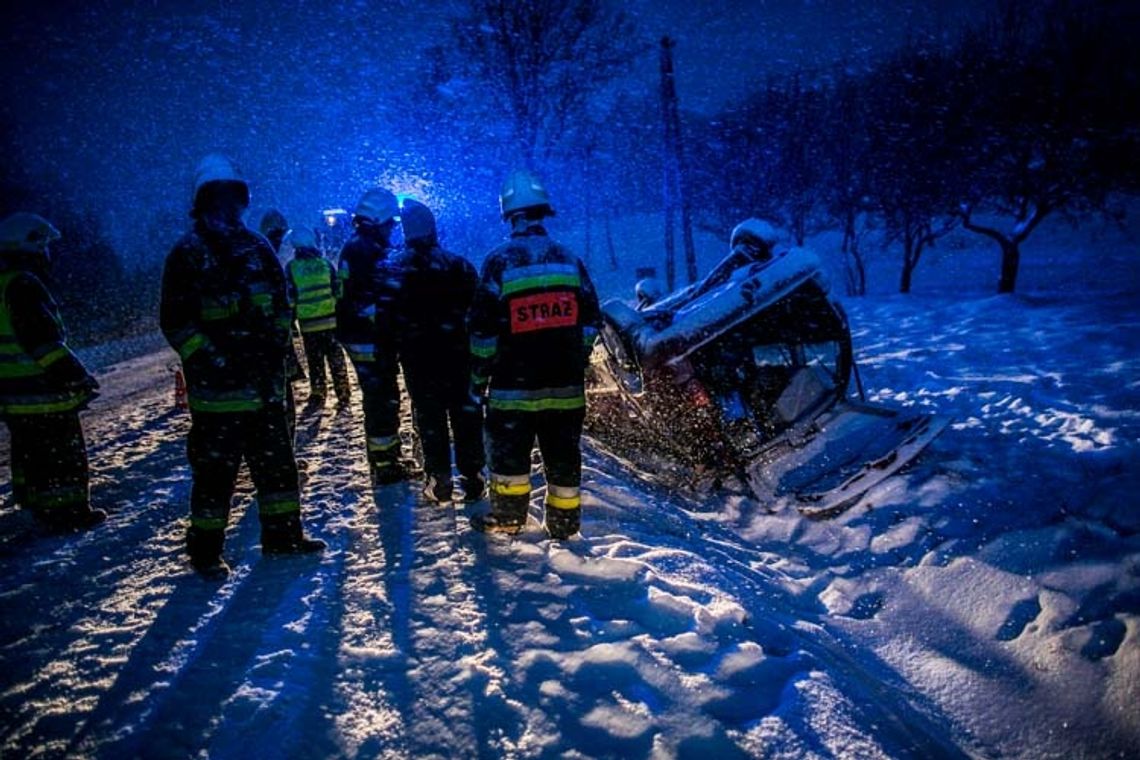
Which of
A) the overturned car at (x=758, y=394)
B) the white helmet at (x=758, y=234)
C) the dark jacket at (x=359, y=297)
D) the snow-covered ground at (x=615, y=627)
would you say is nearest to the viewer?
the snow-covered ground at (x=615, y=627)

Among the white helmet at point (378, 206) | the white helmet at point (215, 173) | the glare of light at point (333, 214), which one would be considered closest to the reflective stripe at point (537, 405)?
the white helmet at point (215, 173)

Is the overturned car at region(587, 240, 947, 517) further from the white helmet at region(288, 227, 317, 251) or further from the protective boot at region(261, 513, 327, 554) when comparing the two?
the white helmet at region(288, 227, 317, 251)

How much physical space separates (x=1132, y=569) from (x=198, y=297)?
15.9 ft

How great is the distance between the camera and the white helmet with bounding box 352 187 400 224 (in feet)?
14.6

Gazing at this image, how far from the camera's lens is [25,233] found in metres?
3.49

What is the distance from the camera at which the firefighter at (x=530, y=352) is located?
313 cm

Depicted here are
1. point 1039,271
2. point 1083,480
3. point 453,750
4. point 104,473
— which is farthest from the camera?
point 1039,271

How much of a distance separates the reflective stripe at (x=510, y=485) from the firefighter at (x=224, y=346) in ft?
3.75

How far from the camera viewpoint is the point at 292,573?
312cm

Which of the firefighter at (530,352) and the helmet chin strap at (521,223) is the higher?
the helmet chin strap at (521,223)

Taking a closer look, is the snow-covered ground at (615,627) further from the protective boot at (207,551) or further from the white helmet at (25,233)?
the white helmet at (25,233)

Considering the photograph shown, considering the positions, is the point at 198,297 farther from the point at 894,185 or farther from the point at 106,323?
the point at 106,323

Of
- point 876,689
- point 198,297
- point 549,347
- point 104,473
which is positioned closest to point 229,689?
point 198,297

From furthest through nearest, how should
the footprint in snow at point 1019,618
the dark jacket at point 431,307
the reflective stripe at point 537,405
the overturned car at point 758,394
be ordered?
the overturned car at point 758,394
the dark jacket at point 431,307
the reflective stripe at point 537,405
the footprint in snow at point 1019,618
